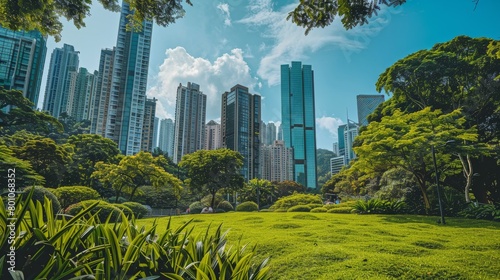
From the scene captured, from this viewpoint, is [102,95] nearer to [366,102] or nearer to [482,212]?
[366,102]

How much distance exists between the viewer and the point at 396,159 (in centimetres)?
1553

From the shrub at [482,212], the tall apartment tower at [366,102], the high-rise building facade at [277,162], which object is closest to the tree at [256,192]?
the tall apartment tower at [366,102]

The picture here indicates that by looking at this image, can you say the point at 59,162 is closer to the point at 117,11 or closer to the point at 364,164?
the point at 117,11

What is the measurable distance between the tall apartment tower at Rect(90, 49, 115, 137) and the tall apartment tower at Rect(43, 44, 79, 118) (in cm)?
1788

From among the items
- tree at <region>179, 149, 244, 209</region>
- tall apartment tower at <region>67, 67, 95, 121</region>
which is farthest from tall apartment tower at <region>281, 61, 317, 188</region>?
tree at <region>179, 149, 244, 209</region>

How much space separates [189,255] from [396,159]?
637 inches

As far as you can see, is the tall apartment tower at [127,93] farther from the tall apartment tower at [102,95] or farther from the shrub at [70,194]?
the shrub at [70,194]

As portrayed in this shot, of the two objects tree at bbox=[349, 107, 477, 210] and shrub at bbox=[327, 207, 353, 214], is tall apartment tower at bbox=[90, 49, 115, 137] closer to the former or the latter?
shrub at bbox=[327, 207, 353, 214]

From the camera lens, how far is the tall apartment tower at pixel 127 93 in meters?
68.8

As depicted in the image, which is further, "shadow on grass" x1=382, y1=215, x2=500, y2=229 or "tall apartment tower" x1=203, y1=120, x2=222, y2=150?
"tall apartment tower" x1=203, y1=120, x2=222, y2=150

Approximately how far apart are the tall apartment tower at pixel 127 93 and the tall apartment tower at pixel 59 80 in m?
28.2

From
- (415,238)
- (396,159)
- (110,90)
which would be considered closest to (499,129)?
(396,159)

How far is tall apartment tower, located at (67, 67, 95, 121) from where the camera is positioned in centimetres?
8712

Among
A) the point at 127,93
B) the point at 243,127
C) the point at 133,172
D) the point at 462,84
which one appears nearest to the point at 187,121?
the point at 243,127
